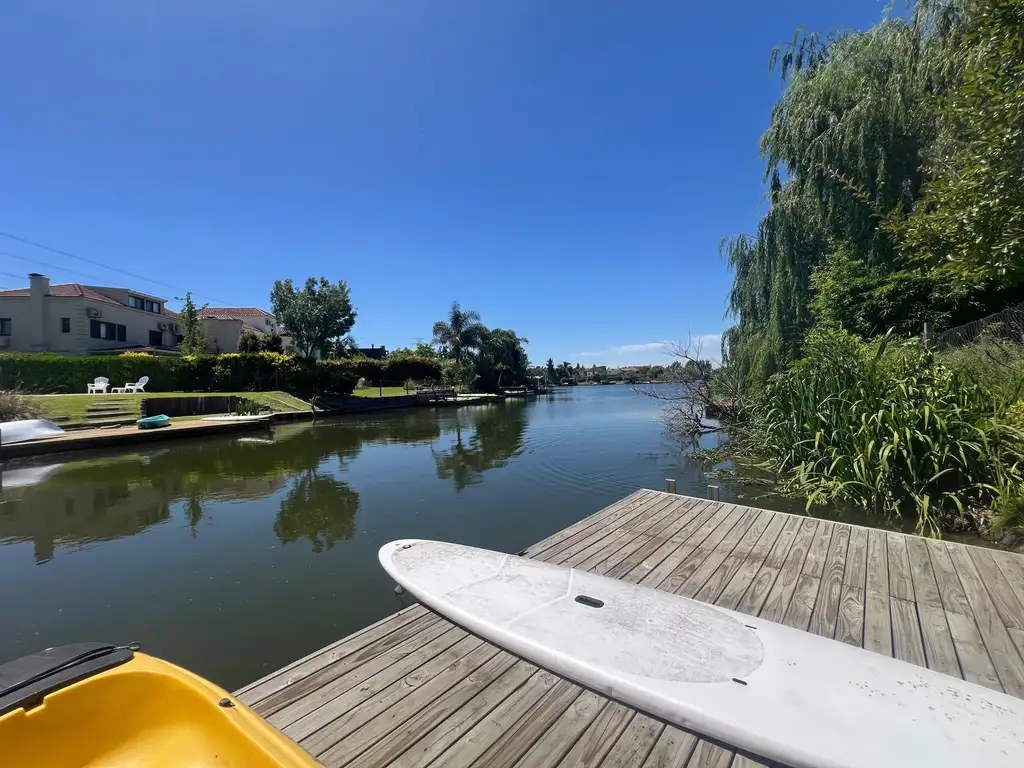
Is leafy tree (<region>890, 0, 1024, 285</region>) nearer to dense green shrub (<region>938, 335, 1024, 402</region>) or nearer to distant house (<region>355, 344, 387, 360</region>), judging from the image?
dense green shrub (<region>938, 335, 1024, 402</region>)

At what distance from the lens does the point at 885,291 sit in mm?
9250

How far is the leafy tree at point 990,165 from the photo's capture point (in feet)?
12.9

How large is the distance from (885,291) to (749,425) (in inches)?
156

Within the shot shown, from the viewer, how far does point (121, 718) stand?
154 cm

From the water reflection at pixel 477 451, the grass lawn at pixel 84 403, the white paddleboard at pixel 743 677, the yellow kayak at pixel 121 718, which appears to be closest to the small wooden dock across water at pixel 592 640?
the white paddleboard at pixel 743 677

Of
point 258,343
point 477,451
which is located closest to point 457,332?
point 258,343

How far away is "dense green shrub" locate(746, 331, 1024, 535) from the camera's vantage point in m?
4.51

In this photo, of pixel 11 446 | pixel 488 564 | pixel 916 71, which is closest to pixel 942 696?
pixel 488 564

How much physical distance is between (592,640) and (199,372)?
2634 centimetres

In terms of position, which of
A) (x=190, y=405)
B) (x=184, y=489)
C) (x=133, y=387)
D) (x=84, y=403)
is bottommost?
(x=184, y=489)

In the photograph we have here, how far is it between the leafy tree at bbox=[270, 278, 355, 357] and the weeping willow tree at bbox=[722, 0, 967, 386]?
85.2ft

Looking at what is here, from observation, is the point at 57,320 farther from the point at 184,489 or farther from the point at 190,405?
the point at 184,489

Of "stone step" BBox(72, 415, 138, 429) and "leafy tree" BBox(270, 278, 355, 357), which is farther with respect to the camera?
"leafy tree" BBox(270, 278, 355, 357)

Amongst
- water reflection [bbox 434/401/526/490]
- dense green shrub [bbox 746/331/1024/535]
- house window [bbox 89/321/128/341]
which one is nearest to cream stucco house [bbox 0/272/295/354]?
house window [bbox 89/321/128/341]
